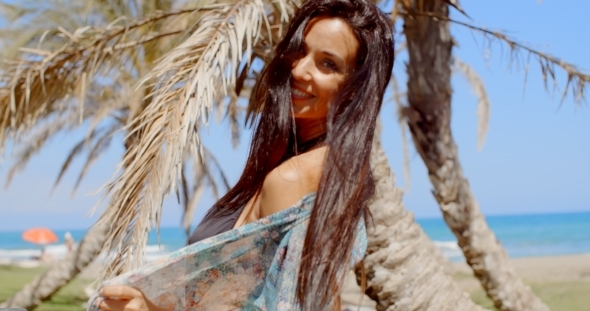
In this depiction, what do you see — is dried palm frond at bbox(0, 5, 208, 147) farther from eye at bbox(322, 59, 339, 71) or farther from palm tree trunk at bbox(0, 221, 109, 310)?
palm tree trunk at bbox(0, 221, 109, 310)

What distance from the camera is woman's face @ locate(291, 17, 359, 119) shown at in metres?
1.79

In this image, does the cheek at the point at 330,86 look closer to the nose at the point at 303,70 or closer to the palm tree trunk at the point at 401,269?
the nose at the point at 303,70

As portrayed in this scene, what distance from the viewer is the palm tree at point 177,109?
3059 millimetres

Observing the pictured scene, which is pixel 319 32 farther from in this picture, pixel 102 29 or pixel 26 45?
pixel 26 45

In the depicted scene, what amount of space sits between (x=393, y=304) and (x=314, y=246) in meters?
2.95

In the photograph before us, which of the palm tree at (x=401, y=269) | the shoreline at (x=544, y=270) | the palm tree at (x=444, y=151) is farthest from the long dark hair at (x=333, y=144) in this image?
the shoreline at (x=544, y=270)

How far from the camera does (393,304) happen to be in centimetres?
439

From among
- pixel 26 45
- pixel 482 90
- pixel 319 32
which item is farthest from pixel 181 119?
pixel 482 90

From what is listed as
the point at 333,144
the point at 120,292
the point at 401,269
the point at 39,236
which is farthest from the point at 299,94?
the point at 39,236

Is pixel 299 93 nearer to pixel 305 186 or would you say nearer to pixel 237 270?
pixel 305 186

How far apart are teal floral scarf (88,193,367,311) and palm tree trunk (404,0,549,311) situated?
4.03 m

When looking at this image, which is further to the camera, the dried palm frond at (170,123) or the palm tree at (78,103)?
the palm tree at (78,103)

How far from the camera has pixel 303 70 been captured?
5.98ft

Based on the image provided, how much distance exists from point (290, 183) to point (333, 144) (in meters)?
0.14
